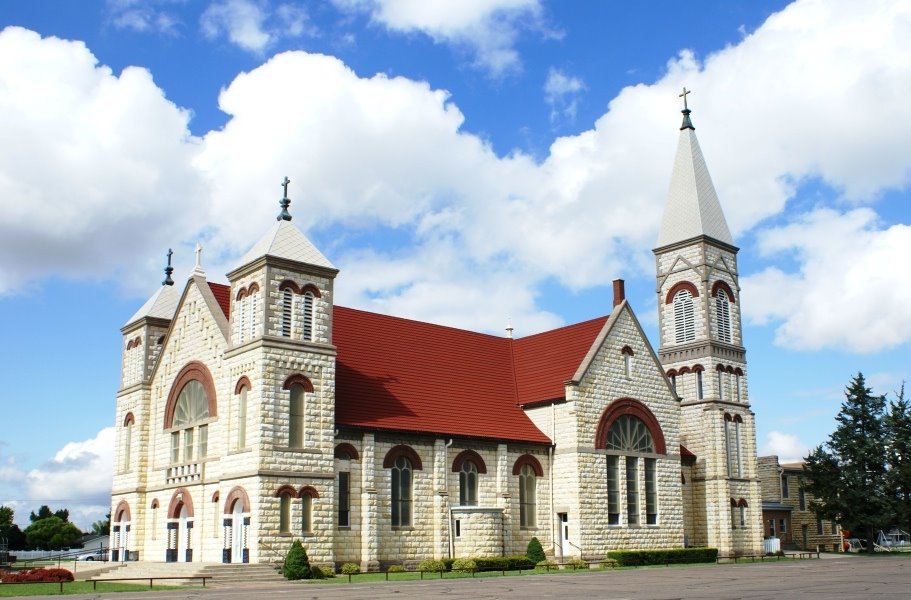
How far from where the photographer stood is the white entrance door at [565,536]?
144ft

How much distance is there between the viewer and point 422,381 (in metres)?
44.3

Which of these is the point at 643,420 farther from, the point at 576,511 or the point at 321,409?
the point at 321,409

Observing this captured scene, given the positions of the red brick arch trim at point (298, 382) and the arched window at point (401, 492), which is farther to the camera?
the arched window at point (401, 492)

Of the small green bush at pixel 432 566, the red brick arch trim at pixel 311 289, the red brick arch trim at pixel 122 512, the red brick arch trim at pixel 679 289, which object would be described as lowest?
the small green bush at pixel 432 566

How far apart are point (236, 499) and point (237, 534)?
128 centimetres

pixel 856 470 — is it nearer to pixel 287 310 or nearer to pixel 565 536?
pixel 565 536

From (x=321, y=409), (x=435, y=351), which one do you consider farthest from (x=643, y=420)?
(x=321, y=409)

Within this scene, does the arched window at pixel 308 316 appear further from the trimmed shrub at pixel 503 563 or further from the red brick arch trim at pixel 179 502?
the trimmed shrub at pixel 503 563

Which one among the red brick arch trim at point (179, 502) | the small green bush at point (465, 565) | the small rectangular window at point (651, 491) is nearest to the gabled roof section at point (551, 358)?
the small rectangular window at point (651, 491)

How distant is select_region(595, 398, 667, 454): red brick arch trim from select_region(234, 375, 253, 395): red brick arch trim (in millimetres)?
17123

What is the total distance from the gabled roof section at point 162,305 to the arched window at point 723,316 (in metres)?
29.1

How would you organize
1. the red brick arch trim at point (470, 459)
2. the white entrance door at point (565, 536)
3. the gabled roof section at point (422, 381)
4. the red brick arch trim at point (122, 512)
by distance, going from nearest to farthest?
the gabled roof section at point (422, 381) < the red brick arch trim at point (470, 459) < the white entrance door at point (565, 536) < the red brick arch trim at point (122, 512)

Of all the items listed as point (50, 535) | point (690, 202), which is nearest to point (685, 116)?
point (690, 202)

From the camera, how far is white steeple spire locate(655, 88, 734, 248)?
55000mm
